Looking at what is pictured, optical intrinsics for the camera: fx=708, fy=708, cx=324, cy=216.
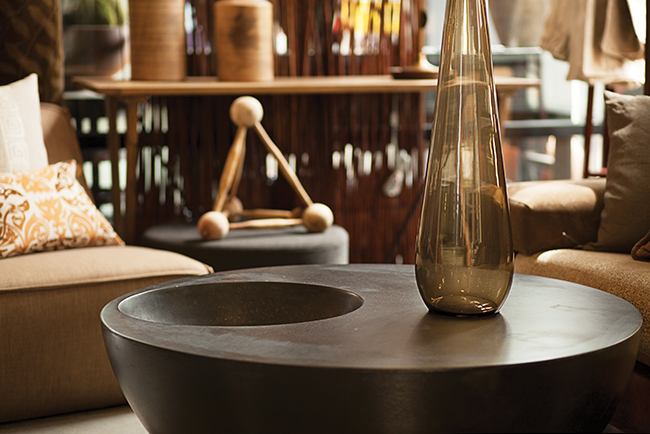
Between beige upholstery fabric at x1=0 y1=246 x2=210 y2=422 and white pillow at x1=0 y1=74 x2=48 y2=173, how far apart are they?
37 cm

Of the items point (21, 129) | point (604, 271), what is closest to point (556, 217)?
point (604, 271)

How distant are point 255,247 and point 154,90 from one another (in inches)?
26.2

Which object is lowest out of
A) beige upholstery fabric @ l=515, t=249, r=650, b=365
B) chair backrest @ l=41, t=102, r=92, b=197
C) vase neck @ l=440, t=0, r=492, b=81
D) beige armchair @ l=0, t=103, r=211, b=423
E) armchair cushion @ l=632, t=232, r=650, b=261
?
beige armchair @ l=0, t=103, r=211, b=423

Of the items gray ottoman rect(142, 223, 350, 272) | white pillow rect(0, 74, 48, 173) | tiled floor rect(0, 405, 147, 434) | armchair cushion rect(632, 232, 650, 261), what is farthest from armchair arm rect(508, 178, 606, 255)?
white pillow rect(0, 74, 48, 173)

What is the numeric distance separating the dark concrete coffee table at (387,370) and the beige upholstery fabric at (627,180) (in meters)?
0.73

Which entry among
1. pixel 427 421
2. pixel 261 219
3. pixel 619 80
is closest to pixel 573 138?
pixel 619 80

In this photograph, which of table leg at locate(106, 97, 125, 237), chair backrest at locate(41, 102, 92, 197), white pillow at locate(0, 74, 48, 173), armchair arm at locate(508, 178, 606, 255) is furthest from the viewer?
table leg at locate(106, 97, 125, 237)

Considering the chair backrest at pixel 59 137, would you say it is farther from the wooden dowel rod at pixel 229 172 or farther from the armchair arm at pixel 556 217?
the armchair arm at pixel 556 217

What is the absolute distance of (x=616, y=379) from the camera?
3.32 feet

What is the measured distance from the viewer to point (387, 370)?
0.90 metres

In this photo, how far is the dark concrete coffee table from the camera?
0.91 metres

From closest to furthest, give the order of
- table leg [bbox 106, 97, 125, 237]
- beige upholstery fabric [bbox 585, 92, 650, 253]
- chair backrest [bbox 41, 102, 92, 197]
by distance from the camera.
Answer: beige upholstery fabric [bbox 585, 92, 650, 253] → chair backrest [bbox 41, 102, 92, 197] → table leg [bbox 106, 97, 125, 237]

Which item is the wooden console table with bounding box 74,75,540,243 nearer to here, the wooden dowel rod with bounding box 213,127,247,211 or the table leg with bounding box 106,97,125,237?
the table leg with bounding box 106,97,125,237

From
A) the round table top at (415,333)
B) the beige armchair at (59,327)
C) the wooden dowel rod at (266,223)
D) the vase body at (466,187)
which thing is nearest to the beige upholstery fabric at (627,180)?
the round table top at (415,333)
